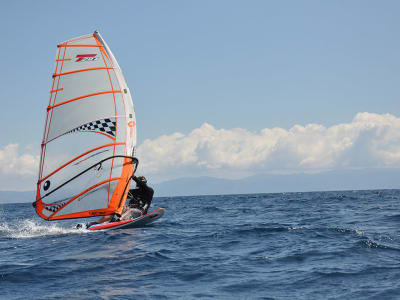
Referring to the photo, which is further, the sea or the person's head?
the person's head

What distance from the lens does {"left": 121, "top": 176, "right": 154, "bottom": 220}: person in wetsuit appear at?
55.6ft

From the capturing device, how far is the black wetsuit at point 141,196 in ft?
56.1

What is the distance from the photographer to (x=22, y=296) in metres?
7.15

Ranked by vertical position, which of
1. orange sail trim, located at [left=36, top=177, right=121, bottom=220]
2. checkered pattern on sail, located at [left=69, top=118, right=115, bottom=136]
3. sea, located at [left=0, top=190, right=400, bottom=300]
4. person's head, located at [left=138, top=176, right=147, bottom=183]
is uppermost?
checkered pattern on sail, located at [left=69, top=118, right=115, bottom=136]

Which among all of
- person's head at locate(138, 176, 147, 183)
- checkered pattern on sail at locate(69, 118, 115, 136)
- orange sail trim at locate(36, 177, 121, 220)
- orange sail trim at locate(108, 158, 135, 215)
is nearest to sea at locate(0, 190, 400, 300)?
orange sail trim at locate(36, 177, 121, 220)

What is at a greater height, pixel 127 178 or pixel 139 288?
pixel 127 178

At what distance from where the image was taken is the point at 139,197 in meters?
17.2

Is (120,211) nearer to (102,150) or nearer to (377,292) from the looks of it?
(102,150)

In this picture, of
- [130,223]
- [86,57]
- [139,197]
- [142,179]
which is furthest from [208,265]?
[86,57]

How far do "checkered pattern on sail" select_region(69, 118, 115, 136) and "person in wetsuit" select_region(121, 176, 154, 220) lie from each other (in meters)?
2.34

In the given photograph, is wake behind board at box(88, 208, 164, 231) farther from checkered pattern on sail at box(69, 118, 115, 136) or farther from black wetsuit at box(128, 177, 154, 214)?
checkered pattern on sail at box(69, 118, 115, 136)

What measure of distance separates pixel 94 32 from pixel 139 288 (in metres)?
12.0

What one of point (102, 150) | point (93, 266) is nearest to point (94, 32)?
point (102, 150)

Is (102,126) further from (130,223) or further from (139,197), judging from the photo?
(130,223)
